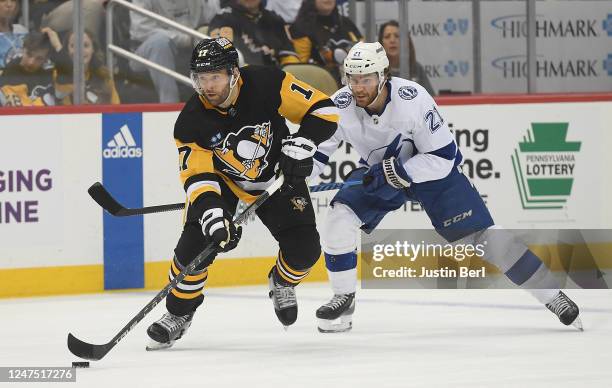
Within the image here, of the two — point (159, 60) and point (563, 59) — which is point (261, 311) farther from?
point (563, 59)

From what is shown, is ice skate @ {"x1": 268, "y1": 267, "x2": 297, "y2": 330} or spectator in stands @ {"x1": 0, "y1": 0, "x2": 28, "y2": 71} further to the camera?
spectator in stands @ {"x1": 0, "y1": 0, "x2": 28, "y2": 71}

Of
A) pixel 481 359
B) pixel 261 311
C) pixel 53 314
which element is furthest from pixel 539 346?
pixel 53 314

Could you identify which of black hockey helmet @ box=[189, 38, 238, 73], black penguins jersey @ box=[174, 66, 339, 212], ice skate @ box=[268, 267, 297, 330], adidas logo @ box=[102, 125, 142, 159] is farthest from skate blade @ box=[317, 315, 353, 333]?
adidas logo @ box=[102, 125, 142, 159]

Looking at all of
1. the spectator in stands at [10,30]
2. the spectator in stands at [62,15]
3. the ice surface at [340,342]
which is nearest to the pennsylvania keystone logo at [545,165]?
the ice surface at [340,342]

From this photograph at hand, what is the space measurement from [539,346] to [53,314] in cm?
223

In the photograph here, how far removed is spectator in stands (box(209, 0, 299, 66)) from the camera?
6.80 m

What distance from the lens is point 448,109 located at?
6.70 m

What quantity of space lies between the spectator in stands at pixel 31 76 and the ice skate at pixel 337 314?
2.01 metres

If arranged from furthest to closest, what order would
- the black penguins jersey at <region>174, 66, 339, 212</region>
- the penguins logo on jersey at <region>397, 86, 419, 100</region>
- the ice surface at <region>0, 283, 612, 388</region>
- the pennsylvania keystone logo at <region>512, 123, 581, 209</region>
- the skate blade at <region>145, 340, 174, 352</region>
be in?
1. the pennsylvania keystone logo at <region>512, 123, 581, 209</region>
2. the penguins logo on jersey at <region>397, 86, 419, 100</region>
3. the skate blade at <region>145, 340, 174, 352</region>
4. the black penguins jersey at <region>174, 66, 339, 212</region>
5. the ice surface at <region>0, 283, 612, 388</region>

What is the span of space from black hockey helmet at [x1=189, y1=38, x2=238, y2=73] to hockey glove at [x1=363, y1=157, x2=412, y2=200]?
793 mm

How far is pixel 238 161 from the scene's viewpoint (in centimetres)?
462

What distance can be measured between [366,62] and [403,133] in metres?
0.34

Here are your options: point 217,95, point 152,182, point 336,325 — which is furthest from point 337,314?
point 152,182

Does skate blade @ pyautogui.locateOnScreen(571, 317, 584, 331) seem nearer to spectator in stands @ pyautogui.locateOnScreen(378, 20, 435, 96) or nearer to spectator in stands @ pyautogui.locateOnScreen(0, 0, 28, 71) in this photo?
spectator in stands @ pyautogui.locateOnScreen(378, 20, 435, 96)
